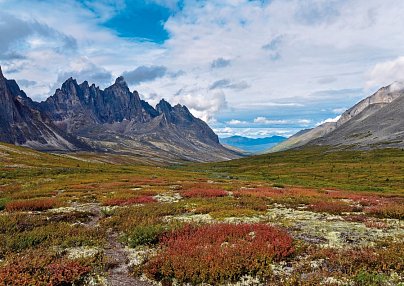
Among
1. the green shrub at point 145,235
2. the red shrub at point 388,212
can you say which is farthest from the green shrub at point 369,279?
the red shrub at point 388,212

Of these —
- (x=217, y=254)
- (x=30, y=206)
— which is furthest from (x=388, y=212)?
(x=30, y=206)

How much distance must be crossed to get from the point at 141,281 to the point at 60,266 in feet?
10.3

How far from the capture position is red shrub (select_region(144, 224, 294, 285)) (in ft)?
40.7

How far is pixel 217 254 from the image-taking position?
44.3 feet

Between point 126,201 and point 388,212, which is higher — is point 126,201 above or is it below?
below

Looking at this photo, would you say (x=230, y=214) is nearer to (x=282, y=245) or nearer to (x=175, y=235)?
(x=175, y=235)

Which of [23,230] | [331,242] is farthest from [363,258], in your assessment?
[23,230]

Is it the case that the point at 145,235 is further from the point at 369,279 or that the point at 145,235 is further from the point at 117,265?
the point at 369,279

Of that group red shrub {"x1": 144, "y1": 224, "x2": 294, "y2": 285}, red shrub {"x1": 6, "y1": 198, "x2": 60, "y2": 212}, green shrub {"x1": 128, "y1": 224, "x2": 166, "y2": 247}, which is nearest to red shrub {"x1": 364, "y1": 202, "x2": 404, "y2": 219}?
red shrub {"x1": 144, "y1": 224, "x2": 294, "y2": 285}

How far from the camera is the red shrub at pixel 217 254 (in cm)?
1241

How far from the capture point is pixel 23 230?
19312 mm

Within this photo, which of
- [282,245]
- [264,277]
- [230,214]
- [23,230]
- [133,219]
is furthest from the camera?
[230,214]

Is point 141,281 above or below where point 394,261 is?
below

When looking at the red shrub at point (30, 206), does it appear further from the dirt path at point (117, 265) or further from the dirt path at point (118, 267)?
the dirt path at point (118, 267)
